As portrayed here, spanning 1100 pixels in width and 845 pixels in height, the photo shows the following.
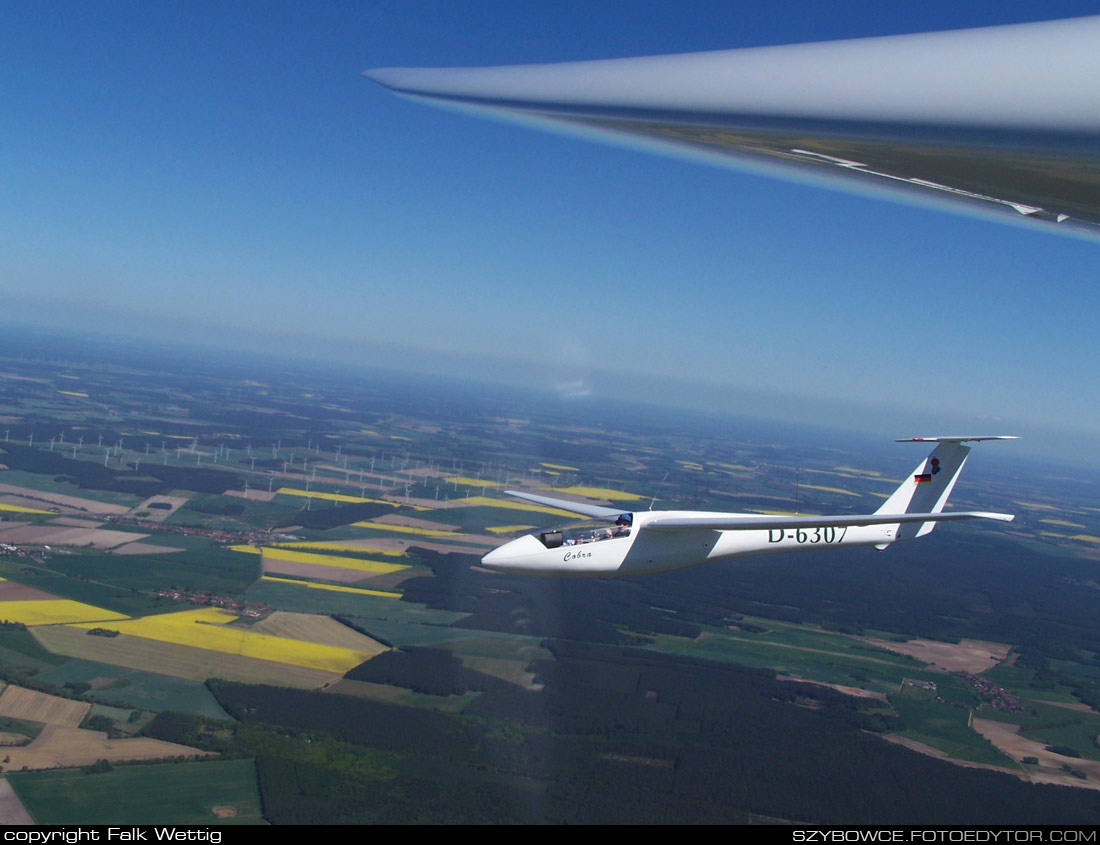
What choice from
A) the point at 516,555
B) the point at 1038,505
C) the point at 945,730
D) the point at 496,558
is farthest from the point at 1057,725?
the point at 496,558

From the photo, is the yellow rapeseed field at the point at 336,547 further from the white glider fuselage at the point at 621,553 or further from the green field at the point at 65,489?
the white glider fuselage at the point at 621,553

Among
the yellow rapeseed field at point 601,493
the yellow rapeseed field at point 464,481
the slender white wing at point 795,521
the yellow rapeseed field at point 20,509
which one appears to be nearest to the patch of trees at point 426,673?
the yellow rapeseed field at point 601,493

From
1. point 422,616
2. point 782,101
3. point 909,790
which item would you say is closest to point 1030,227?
point 782,101

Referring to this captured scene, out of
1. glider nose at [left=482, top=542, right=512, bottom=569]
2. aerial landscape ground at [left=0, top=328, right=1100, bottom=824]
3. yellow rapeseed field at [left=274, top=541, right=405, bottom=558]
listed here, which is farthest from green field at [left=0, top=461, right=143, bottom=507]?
glider nose at [left=482, top=542, right=512, bottom=569]

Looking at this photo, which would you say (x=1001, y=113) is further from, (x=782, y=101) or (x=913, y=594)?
(x=913, y=594)

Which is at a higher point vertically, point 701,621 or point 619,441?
point 619,441

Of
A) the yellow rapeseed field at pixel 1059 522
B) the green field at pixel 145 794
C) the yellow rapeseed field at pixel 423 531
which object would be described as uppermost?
the yellow rapeseed field at pixel 1059 522
